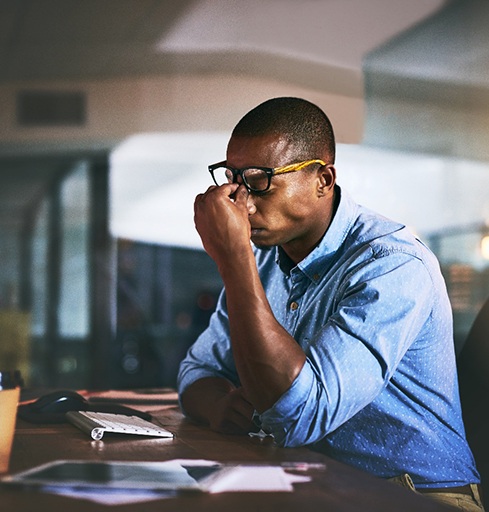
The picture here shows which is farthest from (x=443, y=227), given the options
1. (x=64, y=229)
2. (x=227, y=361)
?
(x=227, y=361)

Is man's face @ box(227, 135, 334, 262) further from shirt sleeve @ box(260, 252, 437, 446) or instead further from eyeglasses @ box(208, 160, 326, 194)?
shirt sleeve @ box(260, 252, 437, 446)

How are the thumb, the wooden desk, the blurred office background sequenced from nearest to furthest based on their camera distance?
the wooden desk < the thumb < the blurred office background

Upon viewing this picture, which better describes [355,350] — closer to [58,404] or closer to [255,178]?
[255,178]

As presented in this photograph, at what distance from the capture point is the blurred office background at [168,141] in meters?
4.71

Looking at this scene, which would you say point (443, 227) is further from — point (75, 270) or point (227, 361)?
point (227, 361)

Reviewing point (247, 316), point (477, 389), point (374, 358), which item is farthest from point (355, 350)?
point (477, 389)

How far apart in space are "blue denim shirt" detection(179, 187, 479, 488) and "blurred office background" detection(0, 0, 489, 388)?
3.32 meters

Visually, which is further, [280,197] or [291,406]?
[280,197]

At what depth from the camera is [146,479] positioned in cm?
92

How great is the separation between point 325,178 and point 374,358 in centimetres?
44

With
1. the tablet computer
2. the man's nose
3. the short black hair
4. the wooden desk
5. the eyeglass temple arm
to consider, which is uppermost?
the short black hair

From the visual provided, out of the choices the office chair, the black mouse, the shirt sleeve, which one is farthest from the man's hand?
the office chair

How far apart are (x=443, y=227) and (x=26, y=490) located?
13.9 feet

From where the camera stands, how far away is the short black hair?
1.51 meters
